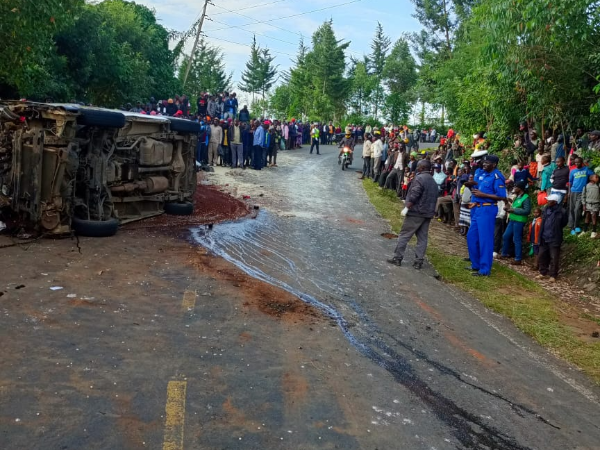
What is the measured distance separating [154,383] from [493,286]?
22.1 feet

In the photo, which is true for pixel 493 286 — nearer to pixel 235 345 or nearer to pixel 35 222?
pixel 235 345

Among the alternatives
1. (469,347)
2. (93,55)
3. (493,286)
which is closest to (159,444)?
(469,347)

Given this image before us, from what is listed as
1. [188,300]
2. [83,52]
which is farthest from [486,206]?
[83,52]

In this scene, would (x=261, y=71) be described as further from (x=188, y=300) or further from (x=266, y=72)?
(x=188, y=300)

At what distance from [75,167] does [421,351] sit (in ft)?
19.9

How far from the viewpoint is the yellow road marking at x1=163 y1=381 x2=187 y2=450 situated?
4.18m

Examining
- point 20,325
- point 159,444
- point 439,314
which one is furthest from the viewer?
point 439,314

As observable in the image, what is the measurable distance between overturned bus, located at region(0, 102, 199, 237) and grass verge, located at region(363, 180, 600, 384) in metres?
5.73

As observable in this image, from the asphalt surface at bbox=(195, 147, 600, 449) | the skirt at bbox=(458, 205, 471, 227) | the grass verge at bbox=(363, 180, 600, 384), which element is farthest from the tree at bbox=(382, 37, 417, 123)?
the asphalt surface at bbox=(195, 147, 600, 449)

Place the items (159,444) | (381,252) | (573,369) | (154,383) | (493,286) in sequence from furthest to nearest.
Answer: (381,252) < (493,286) < (573,369) < (154,383) < (159,444)

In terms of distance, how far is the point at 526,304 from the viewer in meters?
9.28

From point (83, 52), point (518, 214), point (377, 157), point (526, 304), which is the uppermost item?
point (83, 52)

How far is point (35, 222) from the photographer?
30.9 feet

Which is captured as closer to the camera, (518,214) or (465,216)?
(518,214)
